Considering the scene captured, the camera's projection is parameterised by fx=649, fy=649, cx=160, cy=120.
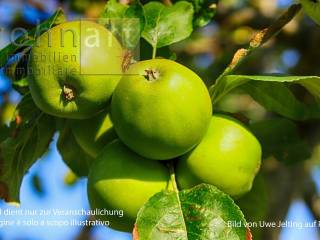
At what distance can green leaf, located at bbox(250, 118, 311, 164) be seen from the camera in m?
1.62

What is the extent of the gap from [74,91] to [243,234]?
42 centimetres

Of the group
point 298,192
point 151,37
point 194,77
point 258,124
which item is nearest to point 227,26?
point 298,192

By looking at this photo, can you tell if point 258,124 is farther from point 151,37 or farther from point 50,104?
point 50,104

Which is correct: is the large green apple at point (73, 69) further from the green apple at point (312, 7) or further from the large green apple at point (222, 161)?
the green apple at point (312, 7)

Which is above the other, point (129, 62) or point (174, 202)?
point (129, 62)

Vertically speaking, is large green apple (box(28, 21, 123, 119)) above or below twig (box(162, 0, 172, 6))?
above

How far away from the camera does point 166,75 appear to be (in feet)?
3.93

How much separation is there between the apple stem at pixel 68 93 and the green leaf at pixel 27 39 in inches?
5.7

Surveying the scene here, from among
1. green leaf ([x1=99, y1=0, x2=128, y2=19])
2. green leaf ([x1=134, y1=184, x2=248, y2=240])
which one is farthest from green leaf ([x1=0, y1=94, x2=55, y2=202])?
green leaf ([x1=134, y1=184, x2=248, y2=240])

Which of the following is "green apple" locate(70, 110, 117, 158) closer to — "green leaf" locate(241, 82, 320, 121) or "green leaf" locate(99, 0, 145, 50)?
"green leaf" locate(99, 0, 145, 50)

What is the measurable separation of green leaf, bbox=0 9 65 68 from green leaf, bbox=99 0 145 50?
0.14m

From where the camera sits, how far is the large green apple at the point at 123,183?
4.06 feet

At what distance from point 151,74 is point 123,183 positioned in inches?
8.5

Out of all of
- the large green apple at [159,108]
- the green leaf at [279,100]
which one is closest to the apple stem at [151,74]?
the large green apple at [159,108]
